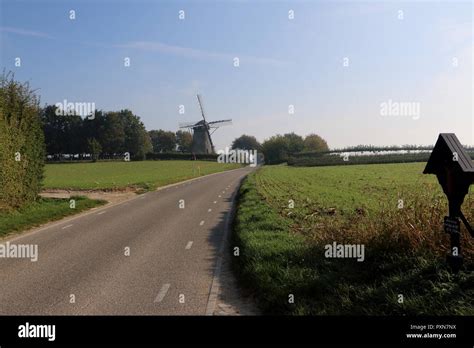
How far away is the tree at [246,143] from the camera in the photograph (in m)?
187

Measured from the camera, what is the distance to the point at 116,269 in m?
9.34

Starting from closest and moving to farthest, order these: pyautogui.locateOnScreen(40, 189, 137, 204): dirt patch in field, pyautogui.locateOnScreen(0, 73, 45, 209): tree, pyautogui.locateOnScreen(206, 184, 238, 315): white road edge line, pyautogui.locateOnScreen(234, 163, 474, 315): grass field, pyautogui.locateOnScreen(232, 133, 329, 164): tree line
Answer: pyautogui.locateOnScreen(234, 163, 474, 315): grass field, pyautogui.locateOnScreen(206, 184, 238, 315): white road edge line, pyautogui.locateOnScreen(0, 73, 45, 209): tree, pyautogui.locateOnScreen(40, 189, 137, 204): dirt patch in field, pyautogui.locateOnScreen(232, 133, 329, 164): tree line

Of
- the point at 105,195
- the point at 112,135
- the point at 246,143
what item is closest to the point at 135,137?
the point at 112,135

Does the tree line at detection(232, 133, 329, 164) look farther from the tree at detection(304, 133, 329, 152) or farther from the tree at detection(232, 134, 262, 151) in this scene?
the tree at detection(232, 134, 262, 151)

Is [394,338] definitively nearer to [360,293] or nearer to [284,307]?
[360,293]

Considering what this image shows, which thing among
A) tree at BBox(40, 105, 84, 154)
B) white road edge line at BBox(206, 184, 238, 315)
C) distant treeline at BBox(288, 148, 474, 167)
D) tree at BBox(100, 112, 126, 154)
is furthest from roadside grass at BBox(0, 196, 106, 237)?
tree at BBox(40, 105, 84, 154)

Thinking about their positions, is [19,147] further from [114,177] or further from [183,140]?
[183,140]

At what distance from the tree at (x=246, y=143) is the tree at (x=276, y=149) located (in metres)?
27.6

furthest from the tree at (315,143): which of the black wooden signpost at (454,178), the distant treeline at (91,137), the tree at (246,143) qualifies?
the black wooden signpost at (454,178)

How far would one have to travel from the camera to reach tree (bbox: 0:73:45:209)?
18.1m

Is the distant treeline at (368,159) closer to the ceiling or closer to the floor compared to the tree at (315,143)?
closer to the floor

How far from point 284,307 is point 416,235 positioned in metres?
3.02

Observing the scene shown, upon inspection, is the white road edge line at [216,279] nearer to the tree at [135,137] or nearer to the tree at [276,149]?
the tree at [135,137]

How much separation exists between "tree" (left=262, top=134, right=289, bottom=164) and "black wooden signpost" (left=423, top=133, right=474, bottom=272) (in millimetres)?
135866
